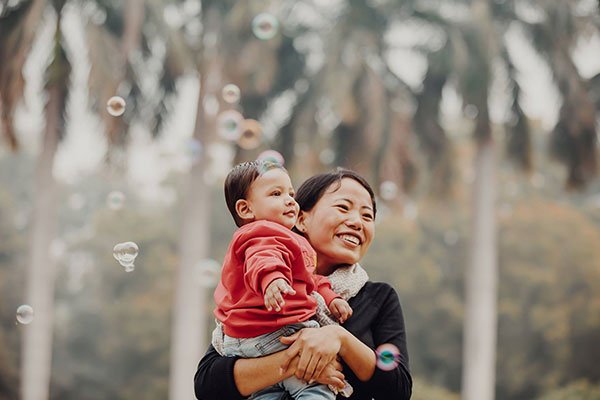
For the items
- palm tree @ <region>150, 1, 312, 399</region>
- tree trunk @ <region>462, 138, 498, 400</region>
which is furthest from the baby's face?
tree trunk @ <region>462, 138, 498, 400</region>

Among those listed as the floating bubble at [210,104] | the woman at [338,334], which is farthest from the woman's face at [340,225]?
the floating bubble at [210,104]

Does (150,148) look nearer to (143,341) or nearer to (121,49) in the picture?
(121,49)

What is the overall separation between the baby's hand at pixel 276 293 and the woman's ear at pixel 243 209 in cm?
36

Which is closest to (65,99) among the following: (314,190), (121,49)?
(121,49)

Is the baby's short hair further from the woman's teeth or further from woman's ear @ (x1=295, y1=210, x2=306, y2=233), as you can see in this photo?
the woman's teeth

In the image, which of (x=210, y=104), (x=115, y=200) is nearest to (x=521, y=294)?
(x=210, y=104)

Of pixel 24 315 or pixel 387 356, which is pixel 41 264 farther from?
pixel 387 356

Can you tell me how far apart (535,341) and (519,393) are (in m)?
1.55

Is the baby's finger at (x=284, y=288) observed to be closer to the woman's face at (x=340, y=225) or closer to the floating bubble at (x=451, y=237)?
the woman's face at (x=340, y=225)

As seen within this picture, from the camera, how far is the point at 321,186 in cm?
264

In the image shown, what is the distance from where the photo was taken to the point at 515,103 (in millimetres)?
18359

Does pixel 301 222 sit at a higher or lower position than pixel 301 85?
lower

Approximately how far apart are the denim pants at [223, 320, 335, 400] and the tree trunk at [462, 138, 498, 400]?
15896 mm

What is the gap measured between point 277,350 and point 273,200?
403 millimetres
